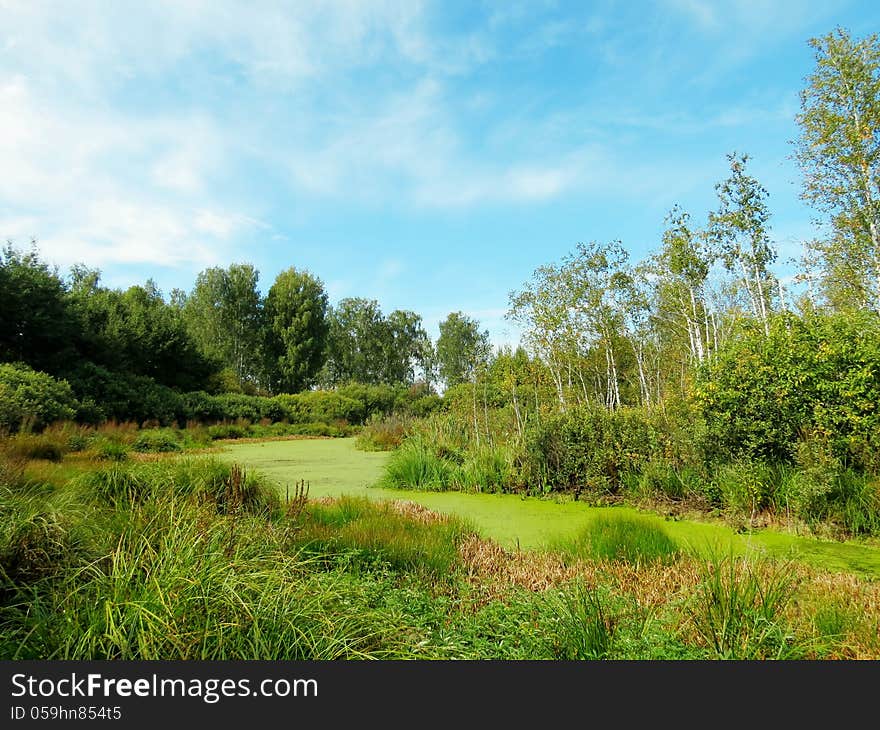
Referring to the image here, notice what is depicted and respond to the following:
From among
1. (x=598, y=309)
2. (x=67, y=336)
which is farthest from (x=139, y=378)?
(x=598, y=309)

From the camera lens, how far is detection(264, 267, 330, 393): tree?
37.3 metres

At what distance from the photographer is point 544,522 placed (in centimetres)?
579

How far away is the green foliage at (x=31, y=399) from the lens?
12211 mm

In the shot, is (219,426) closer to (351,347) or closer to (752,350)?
(752,350)

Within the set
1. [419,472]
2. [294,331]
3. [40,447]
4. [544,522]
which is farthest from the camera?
[294,331]

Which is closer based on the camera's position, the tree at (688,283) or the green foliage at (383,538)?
the green foliage at (383,538)

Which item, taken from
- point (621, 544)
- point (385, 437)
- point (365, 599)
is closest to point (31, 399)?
point (385, 437)

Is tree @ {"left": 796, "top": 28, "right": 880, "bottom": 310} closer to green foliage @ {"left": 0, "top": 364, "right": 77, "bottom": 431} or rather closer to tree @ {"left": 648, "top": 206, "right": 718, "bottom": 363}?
tree @ {"left": 648, "top": 206, "right": 718, "bottom": 363}

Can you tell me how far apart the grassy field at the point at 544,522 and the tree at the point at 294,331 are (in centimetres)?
2726

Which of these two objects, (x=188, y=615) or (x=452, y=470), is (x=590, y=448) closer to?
(x=452, y=470)

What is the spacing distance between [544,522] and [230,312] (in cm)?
3582

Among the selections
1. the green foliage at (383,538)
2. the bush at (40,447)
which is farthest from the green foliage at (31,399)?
the green foliage at (383,538)

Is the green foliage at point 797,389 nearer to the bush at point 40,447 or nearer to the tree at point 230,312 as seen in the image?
the bush at point 40,447

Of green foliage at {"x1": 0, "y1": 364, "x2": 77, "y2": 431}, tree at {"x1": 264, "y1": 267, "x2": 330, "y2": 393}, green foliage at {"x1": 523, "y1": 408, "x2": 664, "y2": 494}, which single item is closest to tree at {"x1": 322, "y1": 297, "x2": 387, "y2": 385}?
tree at {"x1": 264, "y1": 267, "x2": 330, "y2": 393}
